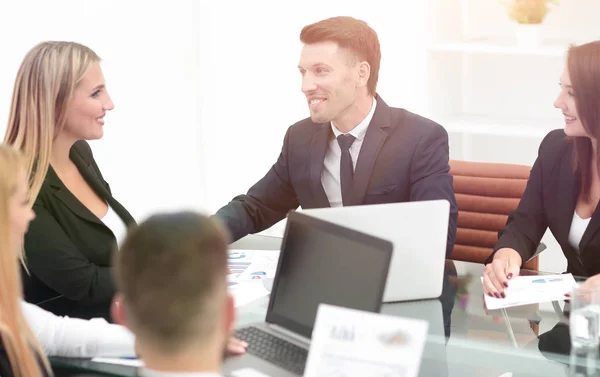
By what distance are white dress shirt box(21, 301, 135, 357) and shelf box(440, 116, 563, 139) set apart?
2.61 m

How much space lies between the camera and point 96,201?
2.99 m

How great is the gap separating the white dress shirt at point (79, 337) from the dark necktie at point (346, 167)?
121cm

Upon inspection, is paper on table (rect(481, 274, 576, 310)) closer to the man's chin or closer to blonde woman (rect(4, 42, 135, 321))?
the man's chin

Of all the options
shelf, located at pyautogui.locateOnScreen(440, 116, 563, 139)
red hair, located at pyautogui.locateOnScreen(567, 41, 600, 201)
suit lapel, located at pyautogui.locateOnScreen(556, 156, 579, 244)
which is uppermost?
red hair, located at pyautogui.locateOnScreen(567, 41, 600, 201)

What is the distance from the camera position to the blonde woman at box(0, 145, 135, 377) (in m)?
1.87

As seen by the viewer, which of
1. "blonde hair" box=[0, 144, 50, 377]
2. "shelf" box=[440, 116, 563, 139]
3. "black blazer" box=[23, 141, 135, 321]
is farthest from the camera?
"shelf" box=[440, 116, 563, 139]

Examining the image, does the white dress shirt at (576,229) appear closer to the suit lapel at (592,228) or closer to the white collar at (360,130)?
the suit lapel at (592,228)

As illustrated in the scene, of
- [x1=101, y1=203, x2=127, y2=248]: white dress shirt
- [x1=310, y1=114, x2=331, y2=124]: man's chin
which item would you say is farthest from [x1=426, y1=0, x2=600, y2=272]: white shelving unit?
[x1=101, y1=203, x2=127, y2=248]: white dress shirt

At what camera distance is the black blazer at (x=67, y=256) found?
265cm

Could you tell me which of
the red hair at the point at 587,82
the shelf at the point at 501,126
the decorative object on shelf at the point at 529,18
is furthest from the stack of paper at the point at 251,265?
the decorative object on shelf at the point at 529,18

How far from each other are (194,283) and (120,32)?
3.69m

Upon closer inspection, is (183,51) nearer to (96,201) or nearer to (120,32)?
(120,32)

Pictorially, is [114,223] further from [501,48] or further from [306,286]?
[501,48]

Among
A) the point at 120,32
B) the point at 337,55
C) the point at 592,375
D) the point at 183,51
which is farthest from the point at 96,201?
the point at 183,51
